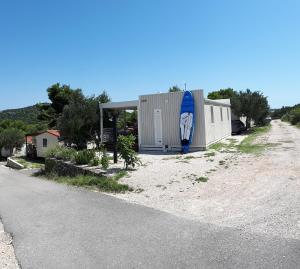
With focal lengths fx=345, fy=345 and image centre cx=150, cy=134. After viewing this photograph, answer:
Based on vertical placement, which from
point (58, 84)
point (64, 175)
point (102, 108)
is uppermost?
point (58, 84)

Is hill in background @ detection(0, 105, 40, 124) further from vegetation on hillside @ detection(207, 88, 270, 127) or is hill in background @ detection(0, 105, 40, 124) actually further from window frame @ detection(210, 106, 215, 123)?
window frame @ detection(210, 106, 215, 123)

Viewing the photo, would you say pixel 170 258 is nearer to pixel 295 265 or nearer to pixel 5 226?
pixel 295 265

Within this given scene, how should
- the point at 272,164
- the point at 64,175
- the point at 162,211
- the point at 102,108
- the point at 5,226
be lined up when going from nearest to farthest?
the point at 5,226
the point at 162,211
the point at 272,164
the point at 64,175
the point at 102,108

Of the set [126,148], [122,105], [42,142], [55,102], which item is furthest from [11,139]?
[126,148]

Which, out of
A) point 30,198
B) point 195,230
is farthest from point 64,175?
point 195,230

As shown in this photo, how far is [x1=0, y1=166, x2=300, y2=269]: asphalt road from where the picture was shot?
4277mm

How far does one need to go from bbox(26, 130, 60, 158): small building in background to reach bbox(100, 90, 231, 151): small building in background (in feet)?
37.0

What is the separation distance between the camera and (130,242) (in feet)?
16.5

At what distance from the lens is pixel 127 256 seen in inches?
177

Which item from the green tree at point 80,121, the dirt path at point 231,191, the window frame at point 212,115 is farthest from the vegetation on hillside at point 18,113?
the dirt path at point 231,191

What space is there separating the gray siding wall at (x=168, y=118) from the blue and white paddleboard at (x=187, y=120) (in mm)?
289

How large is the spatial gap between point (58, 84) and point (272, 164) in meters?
33.8

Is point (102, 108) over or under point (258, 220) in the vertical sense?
over

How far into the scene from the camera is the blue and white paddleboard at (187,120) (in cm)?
1669
